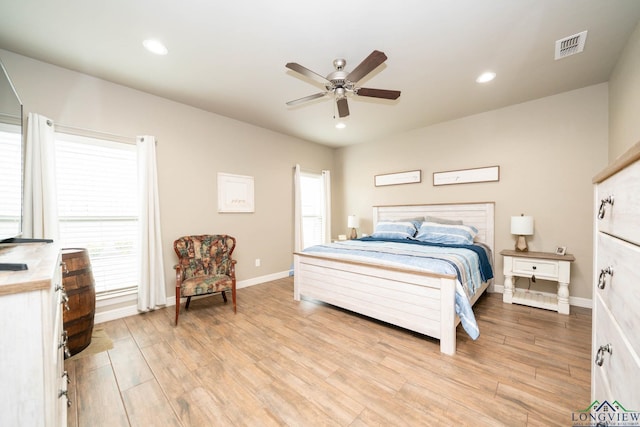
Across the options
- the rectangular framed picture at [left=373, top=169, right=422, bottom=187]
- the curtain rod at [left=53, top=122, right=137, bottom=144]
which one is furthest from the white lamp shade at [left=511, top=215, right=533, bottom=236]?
the curtain rod at [left=53, top=122, right=137, bottom=144]

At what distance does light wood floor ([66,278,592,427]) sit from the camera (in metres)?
1.47

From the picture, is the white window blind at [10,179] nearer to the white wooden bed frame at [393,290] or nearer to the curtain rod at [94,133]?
the curtain rod at [94,133]

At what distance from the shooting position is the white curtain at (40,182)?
2.24 metres

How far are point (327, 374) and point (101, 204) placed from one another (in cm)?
301

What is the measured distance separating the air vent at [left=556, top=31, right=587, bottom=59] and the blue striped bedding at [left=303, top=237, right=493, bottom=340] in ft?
6.95

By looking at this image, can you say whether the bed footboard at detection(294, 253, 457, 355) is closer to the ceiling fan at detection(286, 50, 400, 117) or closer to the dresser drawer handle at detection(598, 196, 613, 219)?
the dresser drawer handle at detection(598, 196, 613, 219)

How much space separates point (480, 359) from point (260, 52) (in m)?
3.31

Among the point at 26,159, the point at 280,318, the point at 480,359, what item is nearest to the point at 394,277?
the point at 480,359

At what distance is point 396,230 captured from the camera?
392cm

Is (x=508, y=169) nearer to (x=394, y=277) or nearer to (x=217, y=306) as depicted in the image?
(x=394, y=277)

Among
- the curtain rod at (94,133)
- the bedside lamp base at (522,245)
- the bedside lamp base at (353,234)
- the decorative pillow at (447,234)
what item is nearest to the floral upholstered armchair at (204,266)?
the curtain rod at (94,133)

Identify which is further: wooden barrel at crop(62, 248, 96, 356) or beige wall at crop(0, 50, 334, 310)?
beige wall at crop(0, 50, 334, 310)

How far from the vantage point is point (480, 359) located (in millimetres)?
1978

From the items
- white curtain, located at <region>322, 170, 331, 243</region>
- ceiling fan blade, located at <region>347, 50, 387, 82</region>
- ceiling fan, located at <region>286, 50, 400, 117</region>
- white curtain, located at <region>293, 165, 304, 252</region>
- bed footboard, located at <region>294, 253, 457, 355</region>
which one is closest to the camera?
ceiling fan blade, located at <region>347, 50, 387, 82</region>
